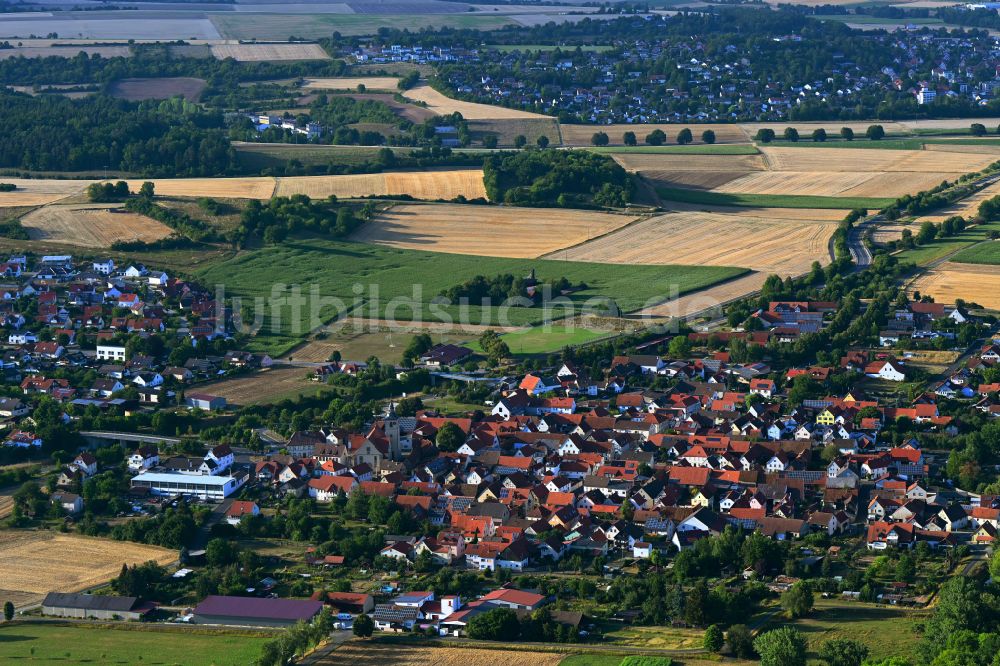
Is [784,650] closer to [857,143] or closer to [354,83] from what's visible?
[857,143]

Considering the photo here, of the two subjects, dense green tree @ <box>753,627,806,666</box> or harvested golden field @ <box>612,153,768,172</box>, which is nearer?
dense green tree @ <box>753,627,806,666</box>

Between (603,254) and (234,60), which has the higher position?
Answer: (234,60)

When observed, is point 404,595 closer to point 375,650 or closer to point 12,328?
point 375,650

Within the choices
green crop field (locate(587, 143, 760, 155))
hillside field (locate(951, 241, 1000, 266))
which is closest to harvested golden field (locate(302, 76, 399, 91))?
green crop field (locate(587, 143, 760, 155))

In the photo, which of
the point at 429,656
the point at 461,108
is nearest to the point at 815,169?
the point at 461,108

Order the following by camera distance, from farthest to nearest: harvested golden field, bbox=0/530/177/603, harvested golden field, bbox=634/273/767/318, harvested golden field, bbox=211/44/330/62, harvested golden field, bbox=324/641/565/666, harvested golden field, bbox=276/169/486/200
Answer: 1. harvested golden field, bbox=211/44/330/62
2. harvested golden field, bbox=276/169/486/200
3. harvested golden field, bbox=634/273/767/318
4. harvested golden field, bbox=0/530/177/603
5. harvested golden field, bbox=324/641/565/666

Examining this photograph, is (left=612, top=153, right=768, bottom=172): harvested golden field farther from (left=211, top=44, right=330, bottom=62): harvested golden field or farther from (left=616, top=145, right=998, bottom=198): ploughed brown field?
(left=211, top=44, right=330, bottom=62): harvested golden field

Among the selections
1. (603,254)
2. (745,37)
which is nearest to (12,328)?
(603,254)
